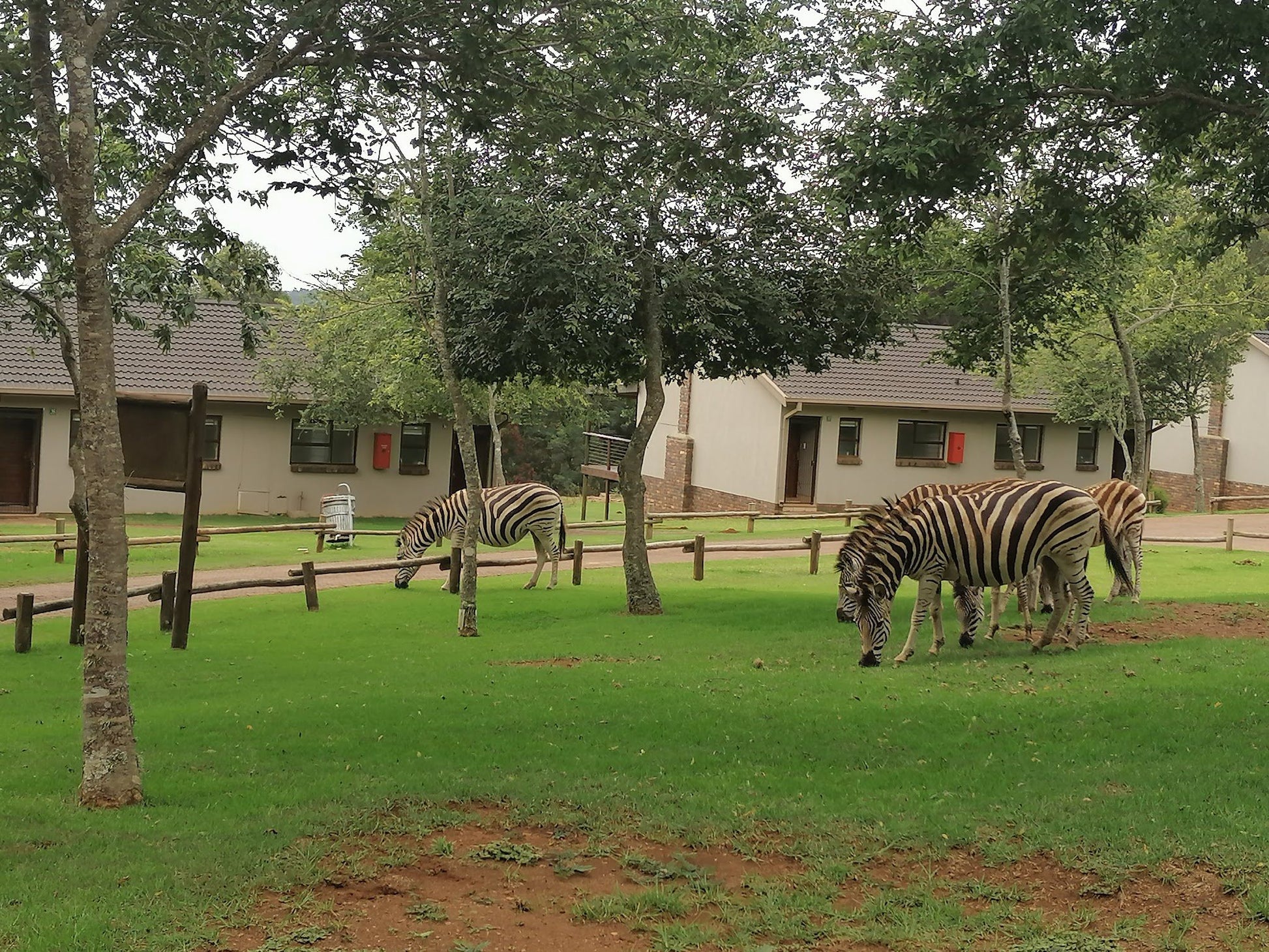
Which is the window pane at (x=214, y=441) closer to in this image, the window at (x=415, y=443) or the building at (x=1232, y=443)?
the window at (x=415, y=443)

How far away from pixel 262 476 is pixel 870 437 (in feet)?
57.7

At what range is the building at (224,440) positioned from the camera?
32344 mm

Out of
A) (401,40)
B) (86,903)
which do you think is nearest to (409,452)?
(401,40)

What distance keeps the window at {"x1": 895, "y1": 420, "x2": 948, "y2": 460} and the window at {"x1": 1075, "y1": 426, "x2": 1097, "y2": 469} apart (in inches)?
179

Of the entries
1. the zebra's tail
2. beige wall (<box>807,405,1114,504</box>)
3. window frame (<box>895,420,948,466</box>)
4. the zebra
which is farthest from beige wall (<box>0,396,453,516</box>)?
the zebra

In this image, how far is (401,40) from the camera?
9883 mm

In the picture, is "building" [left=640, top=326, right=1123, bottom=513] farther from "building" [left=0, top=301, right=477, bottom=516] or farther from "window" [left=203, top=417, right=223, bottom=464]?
"window" [left=203, top=417, right=223, bottom=464]

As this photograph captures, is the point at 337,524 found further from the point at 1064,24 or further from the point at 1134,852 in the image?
the point at 1134,852

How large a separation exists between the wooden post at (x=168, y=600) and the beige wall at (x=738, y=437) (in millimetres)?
22756

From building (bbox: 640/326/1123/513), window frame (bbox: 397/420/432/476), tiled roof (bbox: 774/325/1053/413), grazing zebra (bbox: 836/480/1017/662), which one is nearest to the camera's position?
grazing zebra (bbox: 836/480/1017/662)

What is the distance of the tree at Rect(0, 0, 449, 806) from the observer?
26.0 feet

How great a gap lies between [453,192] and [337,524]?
538 inches

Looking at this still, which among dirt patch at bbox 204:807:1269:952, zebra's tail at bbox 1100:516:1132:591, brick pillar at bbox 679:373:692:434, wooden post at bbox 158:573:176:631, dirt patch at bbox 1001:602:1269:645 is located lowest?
dirt patch at bbox 204:807:1269:952

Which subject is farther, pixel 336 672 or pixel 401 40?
pixel 336 672
